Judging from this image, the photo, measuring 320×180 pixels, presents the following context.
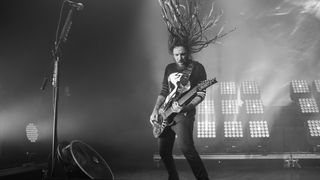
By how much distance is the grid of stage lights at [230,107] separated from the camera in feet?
19.3

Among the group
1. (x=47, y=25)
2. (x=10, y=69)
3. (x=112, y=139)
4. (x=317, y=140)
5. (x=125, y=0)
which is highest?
(x=125, y=0)

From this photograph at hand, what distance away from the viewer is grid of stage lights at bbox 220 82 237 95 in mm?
6020

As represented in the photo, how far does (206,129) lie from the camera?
228 inches

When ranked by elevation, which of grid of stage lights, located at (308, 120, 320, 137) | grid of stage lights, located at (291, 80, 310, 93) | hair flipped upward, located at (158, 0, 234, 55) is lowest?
grid of stage lights, located at (308, 120, 320, 137)

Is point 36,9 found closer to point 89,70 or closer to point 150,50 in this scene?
point 89,70

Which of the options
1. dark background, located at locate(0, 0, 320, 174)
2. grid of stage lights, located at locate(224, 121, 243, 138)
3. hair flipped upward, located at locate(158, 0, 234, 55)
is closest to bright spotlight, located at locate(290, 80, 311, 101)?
dark background, located at locate(0, 0, 320, 174)

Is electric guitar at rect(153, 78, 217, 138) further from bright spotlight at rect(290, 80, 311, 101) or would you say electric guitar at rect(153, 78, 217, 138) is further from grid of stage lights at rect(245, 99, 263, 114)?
bright spotlight at rect(290, 80, 311, 101)

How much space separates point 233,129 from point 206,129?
0.56 metres

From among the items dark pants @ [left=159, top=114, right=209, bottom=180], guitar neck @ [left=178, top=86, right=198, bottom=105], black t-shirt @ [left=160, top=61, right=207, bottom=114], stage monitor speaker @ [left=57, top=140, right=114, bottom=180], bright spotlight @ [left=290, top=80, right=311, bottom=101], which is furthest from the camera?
bright spotlight @ [left=290, top=80, right=311, bottom=101]

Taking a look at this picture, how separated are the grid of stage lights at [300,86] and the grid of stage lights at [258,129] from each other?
986 millimetres

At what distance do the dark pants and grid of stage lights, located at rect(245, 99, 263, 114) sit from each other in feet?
9.22

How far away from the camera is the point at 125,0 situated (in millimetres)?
6242

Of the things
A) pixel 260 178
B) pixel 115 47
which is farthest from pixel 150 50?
pixel 260 178

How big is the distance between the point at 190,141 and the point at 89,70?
3.91 metres
